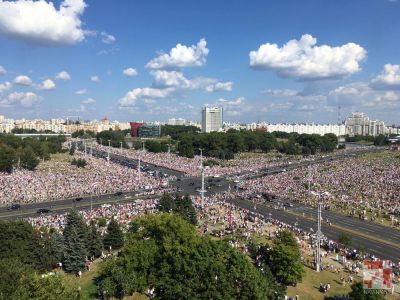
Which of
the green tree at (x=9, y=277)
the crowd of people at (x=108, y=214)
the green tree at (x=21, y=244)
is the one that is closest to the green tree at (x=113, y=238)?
the green tree at (x=21, y=244)

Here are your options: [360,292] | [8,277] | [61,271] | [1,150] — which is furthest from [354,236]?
[1,150]

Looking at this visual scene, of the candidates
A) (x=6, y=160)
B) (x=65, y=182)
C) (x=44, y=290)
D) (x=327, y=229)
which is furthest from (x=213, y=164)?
(x=44, y=290)

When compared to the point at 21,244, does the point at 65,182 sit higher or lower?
lower

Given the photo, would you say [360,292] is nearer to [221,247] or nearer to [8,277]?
[221,247]

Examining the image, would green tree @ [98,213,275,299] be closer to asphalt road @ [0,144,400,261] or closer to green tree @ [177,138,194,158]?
asphalt road @ [0,144,400,261]

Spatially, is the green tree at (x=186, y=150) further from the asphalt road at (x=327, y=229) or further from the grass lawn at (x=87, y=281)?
the grass lawn at (x=87, y=281)

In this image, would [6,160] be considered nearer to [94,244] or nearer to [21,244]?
[94,244]
